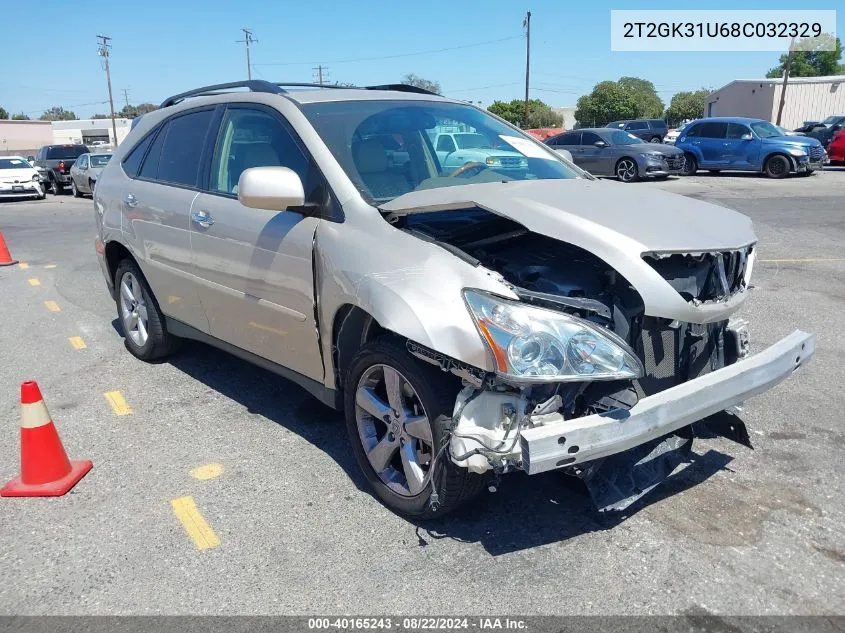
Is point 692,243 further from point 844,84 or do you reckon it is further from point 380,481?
point 844,84

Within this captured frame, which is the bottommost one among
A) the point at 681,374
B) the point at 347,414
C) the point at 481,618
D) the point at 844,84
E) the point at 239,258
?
the point at 481,618

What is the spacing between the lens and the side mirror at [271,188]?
11.2 feet

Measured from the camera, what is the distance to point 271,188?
3.40 metres

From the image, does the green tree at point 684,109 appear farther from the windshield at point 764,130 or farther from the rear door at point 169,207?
the rear door at point 169,207

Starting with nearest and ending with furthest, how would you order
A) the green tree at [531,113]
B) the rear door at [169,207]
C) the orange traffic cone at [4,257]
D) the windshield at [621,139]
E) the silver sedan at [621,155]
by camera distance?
1. the rear door at [169,207]
2. the orange traffic cone at [4,257]
3. the silver sedan at [621,155]
4. the windshield at [621,139]
5. the green tree at [531,113]

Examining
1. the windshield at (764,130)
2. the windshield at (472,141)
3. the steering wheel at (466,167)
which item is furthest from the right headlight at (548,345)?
the windshield at (764,130)

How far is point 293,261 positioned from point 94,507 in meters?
1.55

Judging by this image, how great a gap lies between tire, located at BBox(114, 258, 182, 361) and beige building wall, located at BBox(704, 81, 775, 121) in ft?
156

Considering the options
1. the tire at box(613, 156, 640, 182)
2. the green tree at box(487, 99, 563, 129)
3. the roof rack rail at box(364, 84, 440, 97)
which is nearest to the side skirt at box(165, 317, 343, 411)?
the roof rack rail at box(364, 84, 440, 97)

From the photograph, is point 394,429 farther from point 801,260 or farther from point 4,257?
point 4,257

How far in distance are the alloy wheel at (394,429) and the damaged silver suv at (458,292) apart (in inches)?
0.4

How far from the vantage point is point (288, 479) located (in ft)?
12.2

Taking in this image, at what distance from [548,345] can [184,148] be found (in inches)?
126

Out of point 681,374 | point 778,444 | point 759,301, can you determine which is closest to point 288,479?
point 681,374
